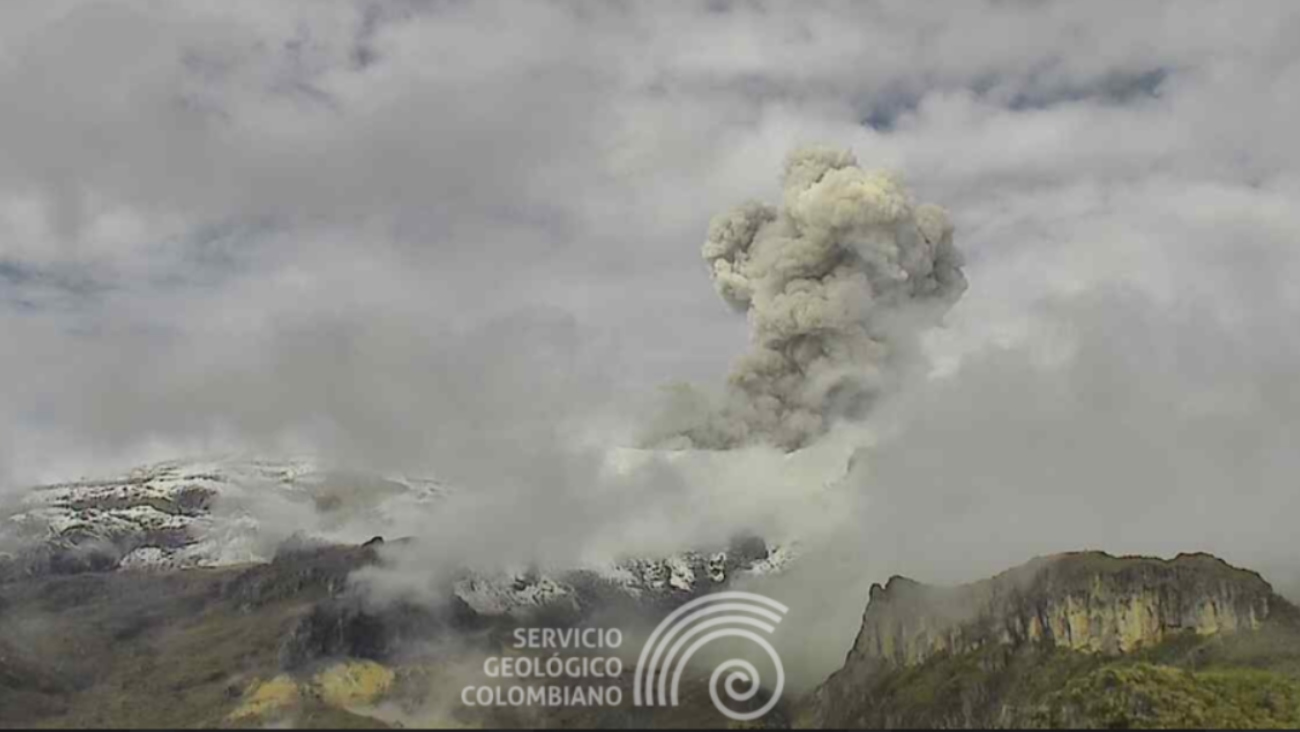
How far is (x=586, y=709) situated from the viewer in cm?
19925

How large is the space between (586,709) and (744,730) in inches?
955

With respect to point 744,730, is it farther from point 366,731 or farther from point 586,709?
point 366,731

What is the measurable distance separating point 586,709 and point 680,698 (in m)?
14.1

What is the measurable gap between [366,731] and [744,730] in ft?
182

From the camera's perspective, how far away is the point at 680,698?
648ft

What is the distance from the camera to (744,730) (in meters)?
191

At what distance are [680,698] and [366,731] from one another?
46.4m

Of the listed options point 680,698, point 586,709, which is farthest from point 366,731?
point 680,698

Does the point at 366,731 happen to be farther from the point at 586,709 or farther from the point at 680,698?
the point at 680,698

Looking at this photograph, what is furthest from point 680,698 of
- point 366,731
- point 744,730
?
point 366,731

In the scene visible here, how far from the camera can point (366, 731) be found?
198 m

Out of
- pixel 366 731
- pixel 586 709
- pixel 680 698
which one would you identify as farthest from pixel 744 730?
pixel 366 731

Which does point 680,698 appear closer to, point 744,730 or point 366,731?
point 744,730

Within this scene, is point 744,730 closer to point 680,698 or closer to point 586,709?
point 680,698
